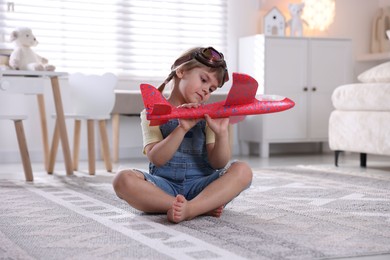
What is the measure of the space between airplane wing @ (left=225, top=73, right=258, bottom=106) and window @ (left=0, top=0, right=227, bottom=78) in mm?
2679

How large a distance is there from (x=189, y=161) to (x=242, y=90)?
308 mm

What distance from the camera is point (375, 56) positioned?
484 centimetres

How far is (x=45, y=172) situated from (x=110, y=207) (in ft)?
4.58

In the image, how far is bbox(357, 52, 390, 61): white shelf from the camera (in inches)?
186

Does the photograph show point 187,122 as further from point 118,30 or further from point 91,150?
point 118,30

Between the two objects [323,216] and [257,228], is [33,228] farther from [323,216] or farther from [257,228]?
[323,216]

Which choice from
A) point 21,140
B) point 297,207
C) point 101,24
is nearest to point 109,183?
point 21,140

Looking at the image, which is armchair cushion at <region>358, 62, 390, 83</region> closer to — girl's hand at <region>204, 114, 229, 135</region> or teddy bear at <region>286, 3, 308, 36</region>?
teddy bear at <region>286, 3, 308, 36</region>

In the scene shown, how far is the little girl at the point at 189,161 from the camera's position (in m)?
1.76

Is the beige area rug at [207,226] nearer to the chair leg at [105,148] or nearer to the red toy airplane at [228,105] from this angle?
the red toy airplane at [228,105]

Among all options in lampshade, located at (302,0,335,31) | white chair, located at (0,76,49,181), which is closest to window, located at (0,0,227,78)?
lampshade, located at (302,0,335,31)

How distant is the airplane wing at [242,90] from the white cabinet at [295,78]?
2695 millimetres

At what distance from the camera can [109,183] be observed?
9.12 feet

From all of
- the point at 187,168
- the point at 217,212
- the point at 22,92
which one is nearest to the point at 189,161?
the point at 187,168
